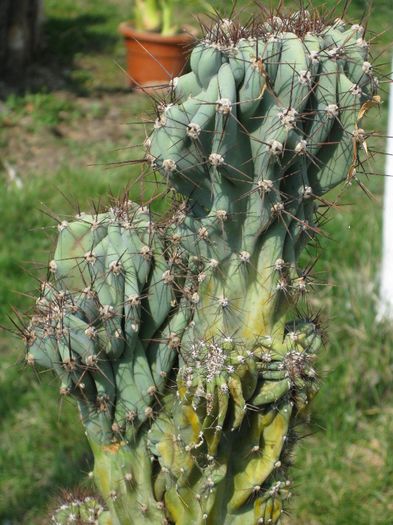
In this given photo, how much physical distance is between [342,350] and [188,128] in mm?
2591

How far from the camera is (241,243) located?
1888 millimetres

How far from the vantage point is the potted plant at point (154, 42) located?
724 centimetres

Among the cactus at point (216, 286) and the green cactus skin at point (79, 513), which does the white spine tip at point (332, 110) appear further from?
the green cactus skin at point (79, 513)

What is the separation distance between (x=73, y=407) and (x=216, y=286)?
2.20 metres

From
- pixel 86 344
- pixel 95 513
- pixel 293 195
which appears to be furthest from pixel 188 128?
pixel 95 513

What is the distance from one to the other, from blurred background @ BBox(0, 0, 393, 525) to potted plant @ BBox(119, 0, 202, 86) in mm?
921

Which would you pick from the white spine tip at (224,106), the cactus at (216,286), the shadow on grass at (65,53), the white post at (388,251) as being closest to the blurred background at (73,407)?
the white post at (388,251)

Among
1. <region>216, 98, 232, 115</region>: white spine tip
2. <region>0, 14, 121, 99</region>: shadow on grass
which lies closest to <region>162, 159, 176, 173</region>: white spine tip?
<region>216, 98, 232, 115</region>: white spine tip

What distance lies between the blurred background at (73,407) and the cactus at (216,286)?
0.18 metres

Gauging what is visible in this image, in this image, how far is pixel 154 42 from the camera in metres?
7.23

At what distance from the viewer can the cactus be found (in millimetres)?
1734

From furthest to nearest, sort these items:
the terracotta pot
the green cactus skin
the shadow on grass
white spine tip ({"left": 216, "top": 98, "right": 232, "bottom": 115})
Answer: the shadow on grass
the terracotta pot
the green cactus skin
white spine tip ({"left": 216, "top": 98, "right": 232, "bottom": 115})

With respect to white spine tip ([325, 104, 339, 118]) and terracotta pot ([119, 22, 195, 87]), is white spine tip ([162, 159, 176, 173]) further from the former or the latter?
terracotta pot ([119, 22, 195, 87])

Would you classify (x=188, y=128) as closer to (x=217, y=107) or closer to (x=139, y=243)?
(x=217, y=107)
